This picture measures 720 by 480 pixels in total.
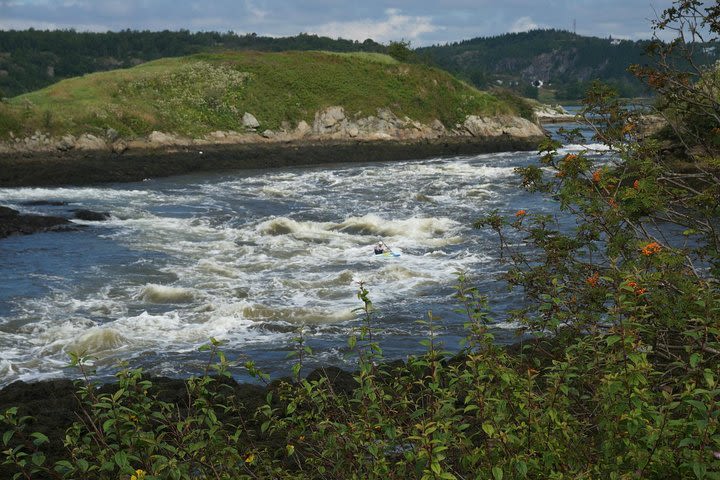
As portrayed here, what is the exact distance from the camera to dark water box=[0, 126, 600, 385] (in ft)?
54.9

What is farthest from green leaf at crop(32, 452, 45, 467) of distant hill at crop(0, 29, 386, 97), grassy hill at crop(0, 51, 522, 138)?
distant hill at crop(0, 29, 386, 97)

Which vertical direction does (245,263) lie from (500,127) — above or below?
below

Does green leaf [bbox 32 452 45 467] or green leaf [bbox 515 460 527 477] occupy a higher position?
green leaf [bbox 515 460 527 477]

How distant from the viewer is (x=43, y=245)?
28.4 metres

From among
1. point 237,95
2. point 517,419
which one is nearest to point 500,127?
point 237,95

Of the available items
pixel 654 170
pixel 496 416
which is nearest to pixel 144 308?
pixel 654 170

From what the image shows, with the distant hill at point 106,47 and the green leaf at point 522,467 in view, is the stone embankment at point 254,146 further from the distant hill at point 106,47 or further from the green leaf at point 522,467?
the distant hill at point 106,47

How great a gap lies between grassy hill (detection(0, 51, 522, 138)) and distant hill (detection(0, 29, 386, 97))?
2413 inches

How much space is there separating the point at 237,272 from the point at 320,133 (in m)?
48.2

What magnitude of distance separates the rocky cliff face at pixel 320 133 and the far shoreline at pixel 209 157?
713 millimetres

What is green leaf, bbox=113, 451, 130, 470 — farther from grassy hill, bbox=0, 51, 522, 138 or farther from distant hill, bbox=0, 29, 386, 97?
distant hill, bbox=0, 29, 386, 97

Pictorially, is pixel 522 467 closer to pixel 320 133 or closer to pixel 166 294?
pixel 166 294

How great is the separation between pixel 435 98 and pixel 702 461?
7671 cm

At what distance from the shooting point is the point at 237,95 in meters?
72.0
